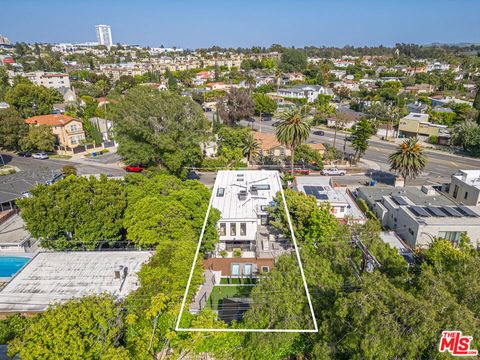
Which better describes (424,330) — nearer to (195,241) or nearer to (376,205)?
(195,241)

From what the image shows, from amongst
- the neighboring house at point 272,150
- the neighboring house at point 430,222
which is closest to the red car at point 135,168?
the neighboring house at point 272,150

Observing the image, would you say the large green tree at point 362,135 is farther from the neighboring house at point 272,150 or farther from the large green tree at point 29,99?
the large green tree at point 29,99

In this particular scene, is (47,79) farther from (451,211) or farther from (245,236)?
(451,211)

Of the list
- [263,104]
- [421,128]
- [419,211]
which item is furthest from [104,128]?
[421,128]

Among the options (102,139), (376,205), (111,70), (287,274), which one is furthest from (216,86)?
(287,274)

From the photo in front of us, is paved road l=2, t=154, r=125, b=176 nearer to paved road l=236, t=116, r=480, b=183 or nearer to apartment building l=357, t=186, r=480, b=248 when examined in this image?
apartment building l=357, t=186, r=480, b=248

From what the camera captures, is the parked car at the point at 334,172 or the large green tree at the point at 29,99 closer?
the parked car at the point at 334,172

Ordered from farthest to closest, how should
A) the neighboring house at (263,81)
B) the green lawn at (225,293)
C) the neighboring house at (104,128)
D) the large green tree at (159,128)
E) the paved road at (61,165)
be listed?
the neighboring house at (263,81) → the neighboring house at (104,128) → the paved road at (61,165) → the large green tree at (159,128) → the green lawn at (225,293)
